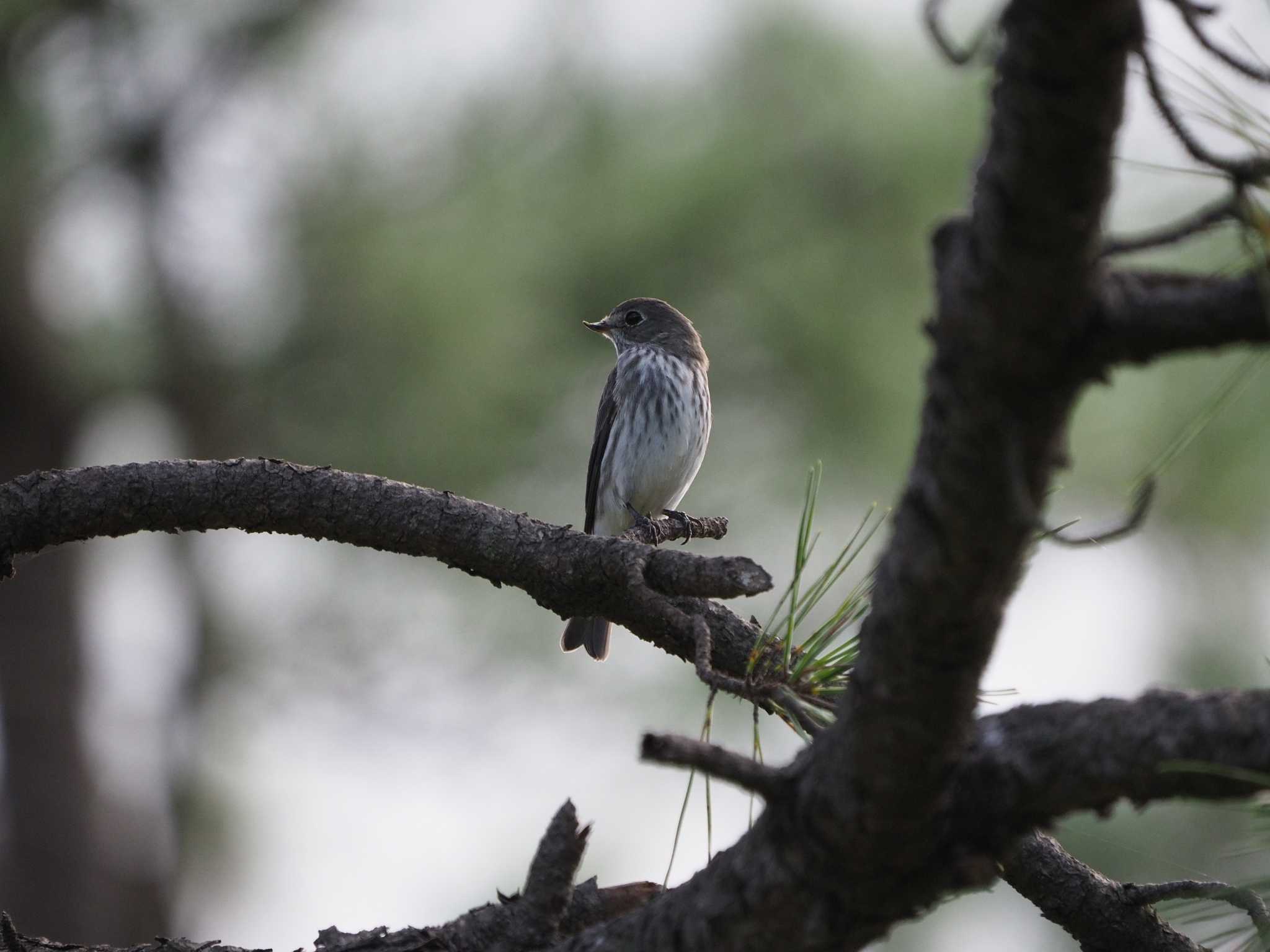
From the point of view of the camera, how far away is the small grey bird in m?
5.68

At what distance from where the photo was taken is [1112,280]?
4.18 feet

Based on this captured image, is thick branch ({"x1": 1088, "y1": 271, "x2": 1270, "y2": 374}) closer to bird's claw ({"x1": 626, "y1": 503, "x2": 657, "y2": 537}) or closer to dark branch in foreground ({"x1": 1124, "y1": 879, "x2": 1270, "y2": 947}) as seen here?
dark branch in foreground ({"x1": 1124, "y1": 879, "x2": 1270, "y2": 947})

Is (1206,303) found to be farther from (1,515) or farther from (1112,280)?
(1,515)

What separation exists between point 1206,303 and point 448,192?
7454 mm

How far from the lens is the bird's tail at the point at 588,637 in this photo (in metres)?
5.39

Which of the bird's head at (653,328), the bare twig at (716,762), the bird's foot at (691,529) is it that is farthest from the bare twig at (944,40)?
the bird's head at (653,328)

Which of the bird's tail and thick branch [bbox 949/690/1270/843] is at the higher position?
the bird's tail

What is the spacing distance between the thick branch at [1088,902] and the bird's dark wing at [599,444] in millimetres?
3884

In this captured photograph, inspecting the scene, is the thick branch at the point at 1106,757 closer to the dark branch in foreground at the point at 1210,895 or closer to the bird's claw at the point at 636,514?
the dark branch in foreground at the point at 1210,895

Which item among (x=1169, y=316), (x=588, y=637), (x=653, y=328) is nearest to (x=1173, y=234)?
(x=1169, y=316)

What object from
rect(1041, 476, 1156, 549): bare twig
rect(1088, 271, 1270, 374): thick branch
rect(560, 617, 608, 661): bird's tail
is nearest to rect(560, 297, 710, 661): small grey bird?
rect(560, 617, 608, 661): bird's tail

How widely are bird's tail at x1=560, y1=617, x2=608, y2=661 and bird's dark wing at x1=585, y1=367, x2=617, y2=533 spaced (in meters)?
0.63

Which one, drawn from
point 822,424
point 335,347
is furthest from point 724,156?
point 335,347

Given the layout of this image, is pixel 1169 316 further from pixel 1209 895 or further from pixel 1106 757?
pixel 1209 895
